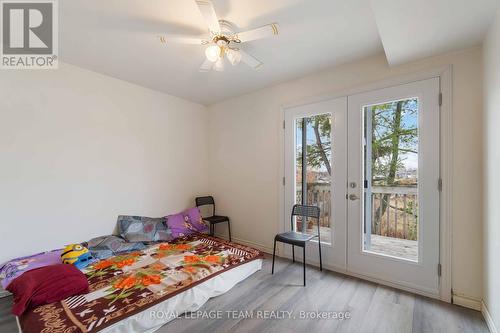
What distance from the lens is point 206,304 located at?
81.4 inches

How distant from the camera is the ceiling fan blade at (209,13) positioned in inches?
57.3

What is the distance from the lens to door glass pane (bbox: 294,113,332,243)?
9.27 ft

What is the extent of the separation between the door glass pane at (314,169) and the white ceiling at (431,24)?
104cm

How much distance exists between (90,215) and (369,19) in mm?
3612

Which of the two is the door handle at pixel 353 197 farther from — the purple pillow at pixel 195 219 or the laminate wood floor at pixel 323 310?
the purple pillow at pixel 195 219

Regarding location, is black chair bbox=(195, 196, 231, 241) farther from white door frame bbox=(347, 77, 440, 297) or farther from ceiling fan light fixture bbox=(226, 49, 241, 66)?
ceiling fan light fixture bbox=(226, 49, 241, 66)

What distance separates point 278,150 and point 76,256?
2.64 metres

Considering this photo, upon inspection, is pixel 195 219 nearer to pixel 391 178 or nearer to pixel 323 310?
pixel 323 310

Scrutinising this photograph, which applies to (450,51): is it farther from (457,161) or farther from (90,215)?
(90,215)

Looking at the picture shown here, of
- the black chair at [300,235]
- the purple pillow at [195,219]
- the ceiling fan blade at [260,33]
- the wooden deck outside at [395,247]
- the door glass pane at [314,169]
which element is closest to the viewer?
the ceiling fan blade at [260,33]

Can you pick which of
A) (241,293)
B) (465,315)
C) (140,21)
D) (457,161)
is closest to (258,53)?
(140,21)

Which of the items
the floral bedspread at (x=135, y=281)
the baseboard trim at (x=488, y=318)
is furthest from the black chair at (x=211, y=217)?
the baseboard trim at (x=488, y=318)

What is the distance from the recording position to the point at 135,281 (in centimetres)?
207

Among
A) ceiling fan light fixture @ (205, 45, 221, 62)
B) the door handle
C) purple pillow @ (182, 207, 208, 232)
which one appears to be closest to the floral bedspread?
purple pillow @ (182, 207, 208, 232)
